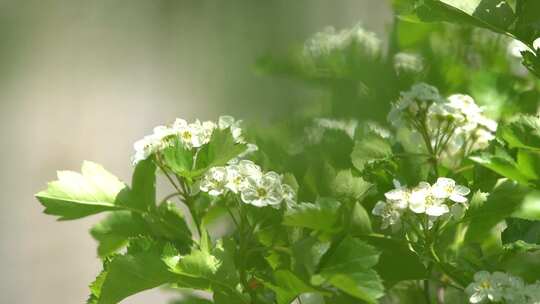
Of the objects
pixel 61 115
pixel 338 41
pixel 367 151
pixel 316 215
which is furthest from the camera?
pixel 61 115

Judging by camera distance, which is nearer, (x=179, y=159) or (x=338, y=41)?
(x=179, y=159)

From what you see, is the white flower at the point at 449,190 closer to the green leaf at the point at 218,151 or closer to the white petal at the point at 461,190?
the white petal at the point at 461,190

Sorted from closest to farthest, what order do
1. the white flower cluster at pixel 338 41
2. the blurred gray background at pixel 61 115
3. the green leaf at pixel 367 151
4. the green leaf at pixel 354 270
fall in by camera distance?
1. the green leaf at pixel 354 270
2. the green leaf at pixel 367 151
3. the white flower cluster at pixel 338 41
4. the blurred gray background at pixel 61 115

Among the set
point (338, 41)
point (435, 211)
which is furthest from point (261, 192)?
point (338, 41)

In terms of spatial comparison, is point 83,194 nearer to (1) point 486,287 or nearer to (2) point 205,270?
(2) point 205,270

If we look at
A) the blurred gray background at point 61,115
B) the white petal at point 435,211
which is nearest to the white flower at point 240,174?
the white petal at point 435,211

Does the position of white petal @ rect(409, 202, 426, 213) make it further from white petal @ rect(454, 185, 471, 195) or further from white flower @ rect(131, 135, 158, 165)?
white flower @ rect(131, 135, 158, 165)
